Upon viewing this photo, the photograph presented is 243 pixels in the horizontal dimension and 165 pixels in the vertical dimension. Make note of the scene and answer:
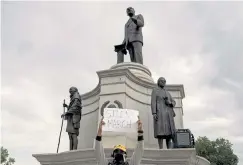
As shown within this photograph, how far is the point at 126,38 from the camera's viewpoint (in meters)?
12.6

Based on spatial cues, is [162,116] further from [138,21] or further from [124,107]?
[138,21]

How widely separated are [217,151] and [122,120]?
28.6 meters

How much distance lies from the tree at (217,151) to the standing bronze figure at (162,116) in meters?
23.1

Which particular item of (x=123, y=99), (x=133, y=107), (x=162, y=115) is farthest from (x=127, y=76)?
(x=162, y=115)

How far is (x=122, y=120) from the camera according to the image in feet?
20.2

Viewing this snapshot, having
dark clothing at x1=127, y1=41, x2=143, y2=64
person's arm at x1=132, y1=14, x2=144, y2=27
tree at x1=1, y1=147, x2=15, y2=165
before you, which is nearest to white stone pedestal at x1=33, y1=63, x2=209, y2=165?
dark clothing at x1=127, y1=41, x2=143, y2=64

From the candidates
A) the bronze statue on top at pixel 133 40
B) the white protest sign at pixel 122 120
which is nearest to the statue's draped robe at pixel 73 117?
the white protest sign at pixel 122 120

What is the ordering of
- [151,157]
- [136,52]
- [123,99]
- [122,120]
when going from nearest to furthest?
1. [122,120]
2. [151,157]
3. [123,99]
4. [136,52]

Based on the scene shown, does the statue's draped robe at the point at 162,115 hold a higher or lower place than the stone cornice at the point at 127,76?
lower

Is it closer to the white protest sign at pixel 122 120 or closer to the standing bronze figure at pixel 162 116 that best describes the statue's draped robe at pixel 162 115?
the standing bronze figure at pixel 162 116

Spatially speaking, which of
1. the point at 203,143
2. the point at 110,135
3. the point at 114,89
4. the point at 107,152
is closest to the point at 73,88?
the point at 114,89

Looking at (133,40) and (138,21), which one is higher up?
(138,21)

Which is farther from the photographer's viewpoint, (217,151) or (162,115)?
(217,151)

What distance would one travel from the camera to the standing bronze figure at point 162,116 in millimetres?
8664
